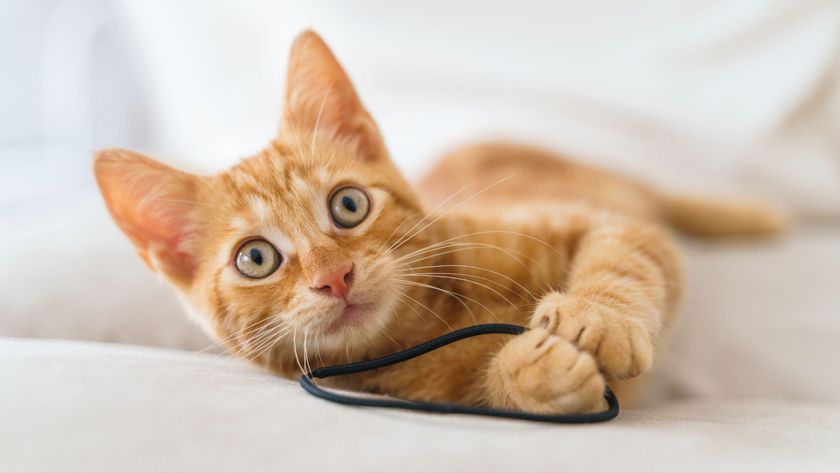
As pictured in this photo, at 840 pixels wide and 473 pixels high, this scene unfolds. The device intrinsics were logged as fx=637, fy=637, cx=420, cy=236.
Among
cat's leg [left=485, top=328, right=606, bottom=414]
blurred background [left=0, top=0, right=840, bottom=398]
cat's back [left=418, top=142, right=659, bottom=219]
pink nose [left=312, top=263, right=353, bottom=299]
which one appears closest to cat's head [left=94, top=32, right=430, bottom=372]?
pink nose [left=312, top=263, right=353, bottom=299]

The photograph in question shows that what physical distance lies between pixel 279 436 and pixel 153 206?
22.9 inches

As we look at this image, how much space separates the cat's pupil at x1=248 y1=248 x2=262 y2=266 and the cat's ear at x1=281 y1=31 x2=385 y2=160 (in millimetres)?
266

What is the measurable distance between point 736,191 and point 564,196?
0.80 m

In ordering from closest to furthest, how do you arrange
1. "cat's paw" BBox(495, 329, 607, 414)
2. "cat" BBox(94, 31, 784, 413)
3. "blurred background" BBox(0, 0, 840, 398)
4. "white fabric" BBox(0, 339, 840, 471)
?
"white fabric" BBox(0, 339, 840, 471) < "cat's paw" BBox(495, 329, 607, 414) < "cat" BBox(94, 31, 784, 413) < "blurred background" BBox(0, 0, 840, 398)

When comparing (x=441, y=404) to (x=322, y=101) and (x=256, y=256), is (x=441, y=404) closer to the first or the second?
(x=256, y=256)

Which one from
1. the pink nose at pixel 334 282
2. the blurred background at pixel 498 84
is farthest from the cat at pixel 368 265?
the blurred background at pixel 498 84

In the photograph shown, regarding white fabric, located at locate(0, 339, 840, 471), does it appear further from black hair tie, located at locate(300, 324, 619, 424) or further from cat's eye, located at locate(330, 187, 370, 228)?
cat's eye, located at locate(330, 187, 370, 228)

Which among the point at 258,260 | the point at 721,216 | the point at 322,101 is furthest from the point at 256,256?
the point at 721,216

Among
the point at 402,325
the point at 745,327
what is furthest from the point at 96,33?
the point at 745,327

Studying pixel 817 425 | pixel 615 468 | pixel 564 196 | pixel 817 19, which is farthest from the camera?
pixel 817 19

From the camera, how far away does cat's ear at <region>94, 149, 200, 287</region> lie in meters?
1.04

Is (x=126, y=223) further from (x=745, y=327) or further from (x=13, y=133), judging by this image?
(x=13, y=133)

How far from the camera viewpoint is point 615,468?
66 cm

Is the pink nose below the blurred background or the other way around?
below
